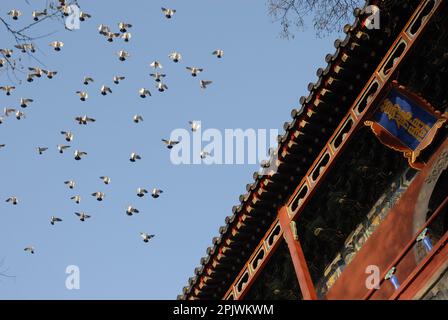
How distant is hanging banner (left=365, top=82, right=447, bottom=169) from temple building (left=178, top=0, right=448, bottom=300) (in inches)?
0.5

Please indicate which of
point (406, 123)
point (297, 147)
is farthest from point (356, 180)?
point (406, 123)

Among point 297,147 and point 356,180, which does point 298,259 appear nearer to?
point 356,180

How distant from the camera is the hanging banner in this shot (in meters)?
9.95

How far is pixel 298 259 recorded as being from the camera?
10750 millimetres

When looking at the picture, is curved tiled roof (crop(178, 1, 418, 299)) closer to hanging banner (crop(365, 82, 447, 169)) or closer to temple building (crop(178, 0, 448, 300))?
temple building (crop(178, 0, 448, 300))

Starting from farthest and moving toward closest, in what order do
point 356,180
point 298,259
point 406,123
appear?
1. point 356,180
2. point 298,259
3. point 406,123

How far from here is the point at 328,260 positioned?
11750 millimetres

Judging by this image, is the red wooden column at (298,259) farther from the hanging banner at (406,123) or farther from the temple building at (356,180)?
the hanging banner at (406,123)

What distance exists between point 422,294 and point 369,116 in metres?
2.92

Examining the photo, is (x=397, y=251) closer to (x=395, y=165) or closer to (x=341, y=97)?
(x=395, y=165)

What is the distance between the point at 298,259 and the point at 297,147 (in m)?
1.60

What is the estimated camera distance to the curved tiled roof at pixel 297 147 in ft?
34.5

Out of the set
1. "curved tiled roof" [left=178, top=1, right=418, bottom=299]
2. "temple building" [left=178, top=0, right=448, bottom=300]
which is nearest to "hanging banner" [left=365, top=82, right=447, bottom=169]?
"temple building" [left=178, top=0, right=448, bottom=300]
